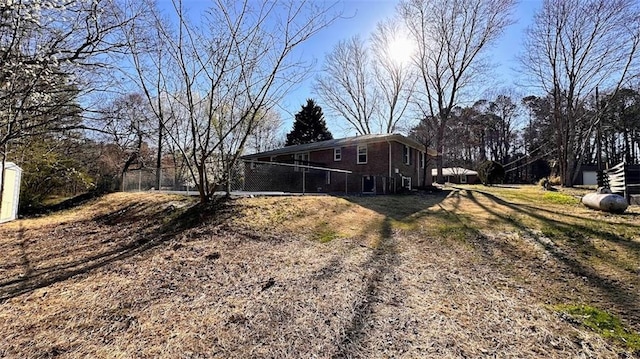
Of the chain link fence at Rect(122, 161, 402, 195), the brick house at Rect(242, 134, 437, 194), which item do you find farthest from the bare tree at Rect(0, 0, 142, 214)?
the brick house at Rect(242, 134, 437, 194)

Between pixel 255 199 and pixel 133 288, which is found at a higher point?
pixel 255 199

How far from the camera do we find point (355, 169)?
687 inches

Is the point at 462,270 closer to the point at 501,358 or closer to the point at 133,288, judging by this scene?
the point at 501,358

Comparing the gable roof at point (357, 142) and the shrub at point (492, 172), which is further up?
the gable roof at point (357, 142)

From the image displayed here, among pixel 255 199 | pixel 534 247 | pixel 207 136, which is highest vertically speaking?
pixel 207 136

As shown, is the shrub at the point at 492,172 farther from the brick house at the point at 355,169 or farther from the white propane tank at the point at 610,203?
the white propane tank at the point at 610,203

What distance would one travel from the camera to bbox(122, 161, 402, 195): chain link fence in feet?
44.0

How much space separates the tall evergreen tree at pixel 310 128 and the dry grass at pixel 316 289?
26113 millimetres

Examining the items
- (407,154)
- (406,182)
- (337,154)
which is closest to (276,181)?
(337,154)

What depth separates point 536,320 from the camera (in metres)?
2.71

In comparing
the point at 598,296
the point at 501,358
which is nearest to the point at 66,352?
the point at 501,358

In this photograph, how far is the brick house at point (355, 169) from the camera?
14.6 meters

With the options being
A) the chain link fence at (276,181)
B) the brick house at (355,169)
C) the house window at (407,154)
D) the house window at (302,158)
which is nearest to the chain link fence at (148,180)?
the chain link fence at (276,181)

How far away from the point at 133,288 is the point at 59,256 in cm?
313
